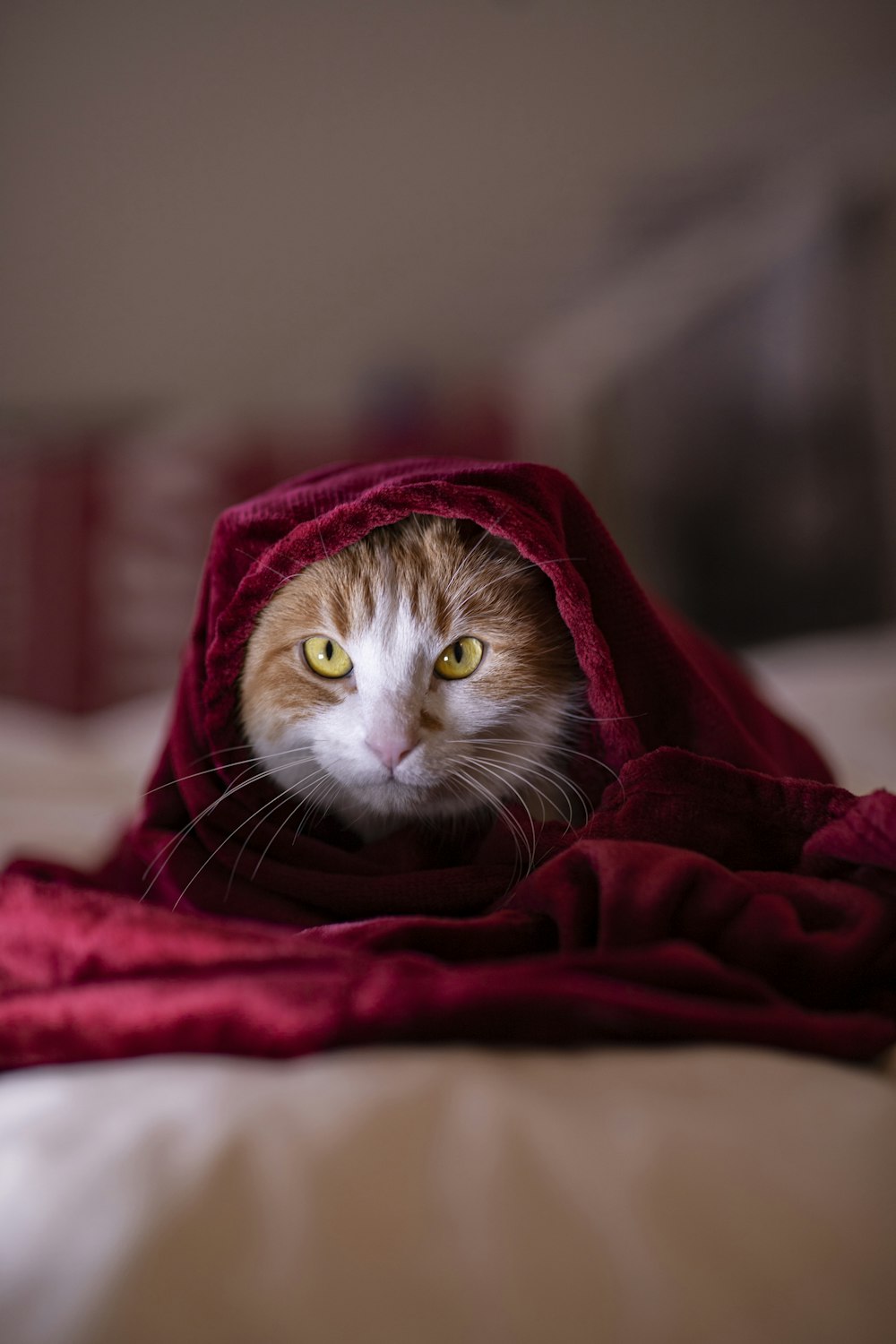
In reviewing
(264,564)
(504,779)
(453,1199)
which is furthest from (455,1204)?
(264,564)

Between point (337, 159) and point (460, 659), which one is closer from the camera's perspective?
point (460, 659)

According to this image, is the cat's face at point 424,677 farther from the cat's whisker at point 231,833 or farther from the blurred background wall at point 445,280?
the blurred background wall at point 445,280

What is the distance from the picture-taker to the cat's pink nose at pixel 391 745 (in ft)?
2.38

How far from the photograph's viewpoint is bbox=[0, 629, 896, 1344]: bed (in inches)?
13.2

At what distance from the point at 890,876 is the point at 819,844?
48mm

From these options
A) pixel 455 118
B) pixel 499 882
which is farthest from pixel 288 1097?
pixel 455 118

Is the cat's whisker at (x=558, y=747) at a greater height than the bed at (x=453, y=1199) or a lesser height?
greater

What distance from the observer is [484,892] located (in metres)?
0.66

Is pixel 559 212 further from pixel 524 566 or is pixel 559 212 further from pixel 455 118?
pixel 524 566

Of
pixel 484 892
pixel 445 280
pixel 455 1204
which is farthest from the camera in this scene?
pixel 445 280

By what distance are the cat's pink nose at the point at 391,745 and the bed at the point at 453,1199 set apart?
292 millimetres

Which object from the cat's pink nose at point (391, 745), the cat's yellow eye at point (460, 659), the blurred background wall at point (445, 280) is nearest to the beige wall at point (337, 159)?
the blurred background wall at point (445, 280)

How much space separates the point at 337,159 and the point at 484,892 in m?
2.81

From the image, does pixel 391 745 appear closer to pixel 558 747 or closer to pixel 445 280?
pixel 558 747
